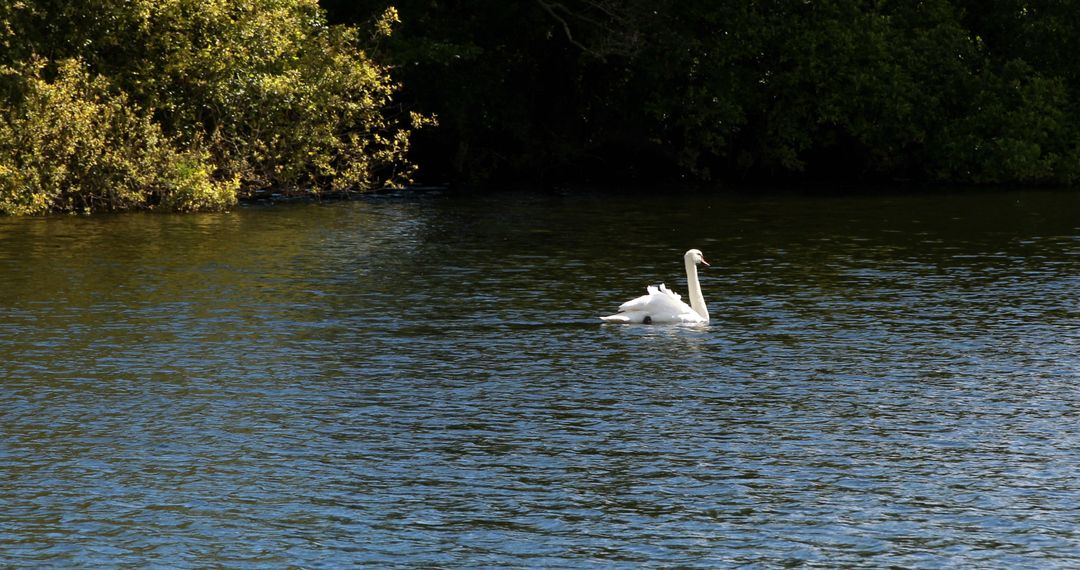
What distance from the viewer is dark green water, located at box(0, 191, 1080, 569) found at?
47.2 feet

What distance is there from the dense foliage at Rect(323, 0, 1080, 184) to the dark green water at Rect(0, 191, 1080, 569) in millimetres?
28749

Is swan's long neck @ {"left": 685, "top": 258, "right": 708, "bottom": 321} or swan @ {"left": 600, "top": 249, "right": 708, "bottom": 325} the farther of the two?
swan's long neck @ {"left": 685, "top": 258, "right": 708, "bottom": 321}

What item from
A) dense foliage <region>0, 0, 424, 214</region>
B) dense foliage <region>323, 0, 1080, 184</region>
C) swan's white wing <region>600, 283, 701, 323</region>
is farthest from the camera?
dense foliage <region>323, 0, 1080, 184</region>

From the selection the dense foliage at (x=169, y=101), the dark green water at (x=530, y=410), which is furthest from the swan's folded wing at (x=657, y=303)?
the dense foliage at (x=169, y=101)

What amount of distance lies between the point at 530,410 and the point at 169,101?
1403 inches

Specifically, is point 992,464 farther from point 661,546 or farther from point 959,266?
point 959,266

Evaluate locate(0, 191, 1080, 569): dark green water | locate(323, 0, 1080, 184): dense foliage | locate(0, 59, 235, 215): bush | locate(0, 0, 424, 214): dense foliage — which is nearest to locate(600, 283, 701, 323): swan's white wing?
locate(0, 191, 1080, 569): dark green water

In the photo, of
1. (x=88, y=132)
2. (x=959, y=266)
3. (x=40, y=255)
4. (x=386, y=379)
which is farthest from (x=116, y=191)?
(x=386, y=379)

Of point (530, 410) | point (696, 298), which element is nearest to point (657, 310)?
point (696, 298)

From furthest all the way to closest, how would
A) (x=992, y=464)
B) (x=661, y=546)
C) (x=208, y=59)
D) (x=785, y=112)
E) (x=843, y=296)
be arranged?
(x=785, y=112), (x=208, y=59), (x=843, y=296), (x=992, y=464), (x=661, y=546)

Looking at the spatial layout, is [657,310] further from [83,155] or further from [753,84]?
[753,84]

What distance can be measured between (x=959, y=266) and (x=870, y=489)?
2045 centimetres

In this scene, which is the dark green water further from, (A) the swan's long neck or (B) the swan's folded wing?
(B) the swan's folded wing

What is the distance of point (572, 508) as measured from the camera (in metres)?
15.3
